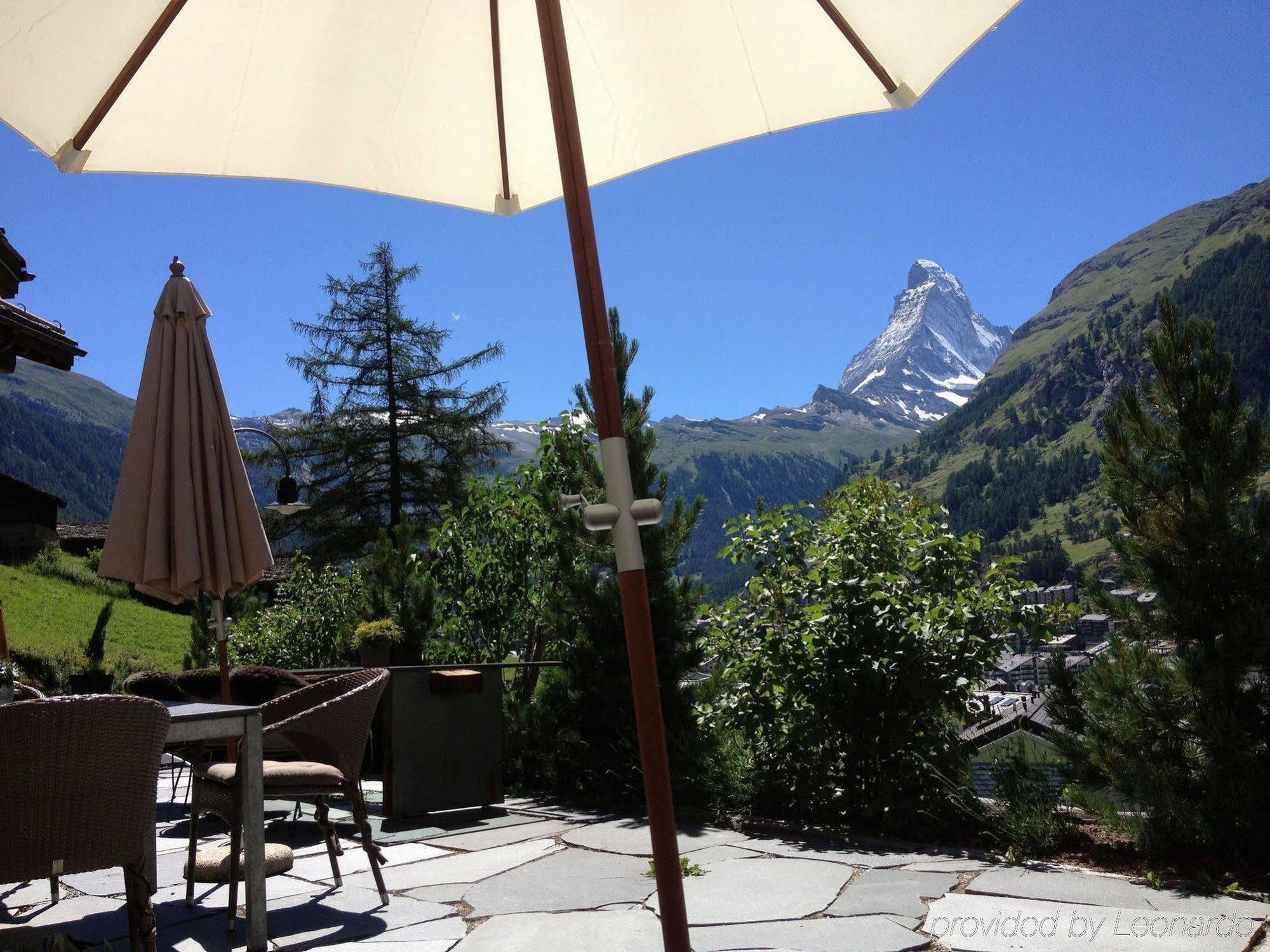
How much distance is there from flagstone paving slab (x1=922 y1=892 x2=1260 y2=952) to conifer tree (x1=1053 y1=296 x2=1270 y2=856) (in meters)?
0.75

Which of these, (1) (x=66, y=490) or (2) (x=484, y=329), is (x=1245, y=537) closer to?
(2) (x=484, y=329)

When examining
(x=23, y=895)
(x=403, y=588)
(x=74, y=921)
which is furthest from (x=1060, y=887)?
(x=403, y=588)

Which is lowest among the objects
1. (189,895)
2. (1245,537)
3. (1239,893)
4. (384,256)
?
(1239,893)

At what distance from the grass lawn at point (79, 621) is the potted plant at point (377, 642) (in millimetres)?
19719

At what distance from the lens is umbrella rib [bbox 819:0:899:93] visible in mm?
2521

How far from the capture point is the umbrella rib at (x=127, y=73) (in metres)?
2.50

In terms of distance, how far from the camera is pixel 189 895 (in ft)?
12.4

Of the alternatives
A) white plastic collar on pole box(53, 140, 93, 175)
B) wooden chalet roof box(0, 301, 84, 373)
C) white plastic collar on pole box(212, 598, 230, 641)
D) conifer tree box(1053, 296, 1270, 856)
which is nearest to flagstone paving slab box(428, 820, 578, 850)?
white plastic collar on pole box(212, 598, 230, 641)

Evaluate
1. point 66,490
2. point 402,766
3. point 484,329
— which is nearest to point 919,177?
point 484,329

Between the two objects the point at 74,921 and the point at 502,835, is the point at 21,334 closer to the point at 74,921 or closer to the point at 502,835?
the point at 74,921

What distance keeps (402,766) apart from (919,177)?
2356 inches

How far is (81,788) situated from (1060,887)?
Result: 3.03 meters

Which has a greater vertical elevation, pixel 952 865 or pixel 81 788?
pixel 81 788

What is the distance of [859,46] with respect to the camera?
2.58 meters
